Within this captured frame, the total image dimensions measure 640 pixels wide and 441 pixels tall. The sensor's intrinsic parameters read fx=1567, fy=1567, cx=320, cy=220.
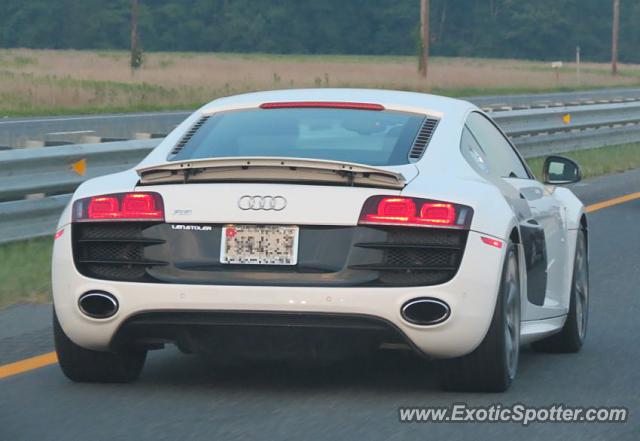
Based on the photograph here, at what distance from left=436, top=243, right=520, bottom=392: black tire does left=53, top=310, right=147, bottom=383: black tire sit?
1.28 metres

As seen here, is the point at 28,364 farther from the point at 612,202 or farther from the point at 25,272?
the point at 612,202

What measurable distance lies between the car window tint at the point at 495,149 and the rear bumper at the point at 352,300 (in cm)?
114

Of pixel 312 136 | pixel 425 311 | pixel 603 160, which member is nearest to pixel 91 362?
pixel 312 136

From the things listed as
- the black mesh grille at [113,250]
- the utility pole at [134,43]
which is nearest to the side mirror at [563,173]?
the black mesh grille at [113,250]

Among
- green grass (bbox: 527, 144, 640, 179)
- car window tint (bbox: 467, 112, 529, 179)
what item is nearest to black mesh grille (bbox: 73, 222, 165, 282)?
car window tint (bbox: 467, 112, 529, 179)

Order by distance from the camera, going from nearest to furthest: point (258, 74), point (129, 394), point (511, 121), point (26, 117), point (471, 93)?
point (129, 394) < point (511, 121) < point (26, 117) < point (471, 93) < point (258, 74)

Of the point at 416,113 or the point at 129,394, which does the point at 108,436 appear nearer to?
the point at 129,394

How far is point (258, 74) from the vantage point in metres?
63.9

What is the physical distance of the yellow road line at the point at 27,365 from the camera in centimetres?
683

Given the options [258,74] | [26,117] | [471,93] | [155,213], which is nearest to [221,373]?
[155,213]

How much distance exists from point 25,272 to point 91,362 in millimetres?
3712

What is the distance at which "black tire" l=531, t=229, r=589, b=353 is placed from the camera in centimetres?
751

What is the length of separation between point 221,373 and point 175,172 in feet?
3.55

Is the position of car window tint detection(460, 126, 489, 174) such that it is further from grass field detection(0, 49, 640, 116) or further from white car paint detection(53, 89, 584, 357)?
grass field detection(0, 49, 640, 116)
